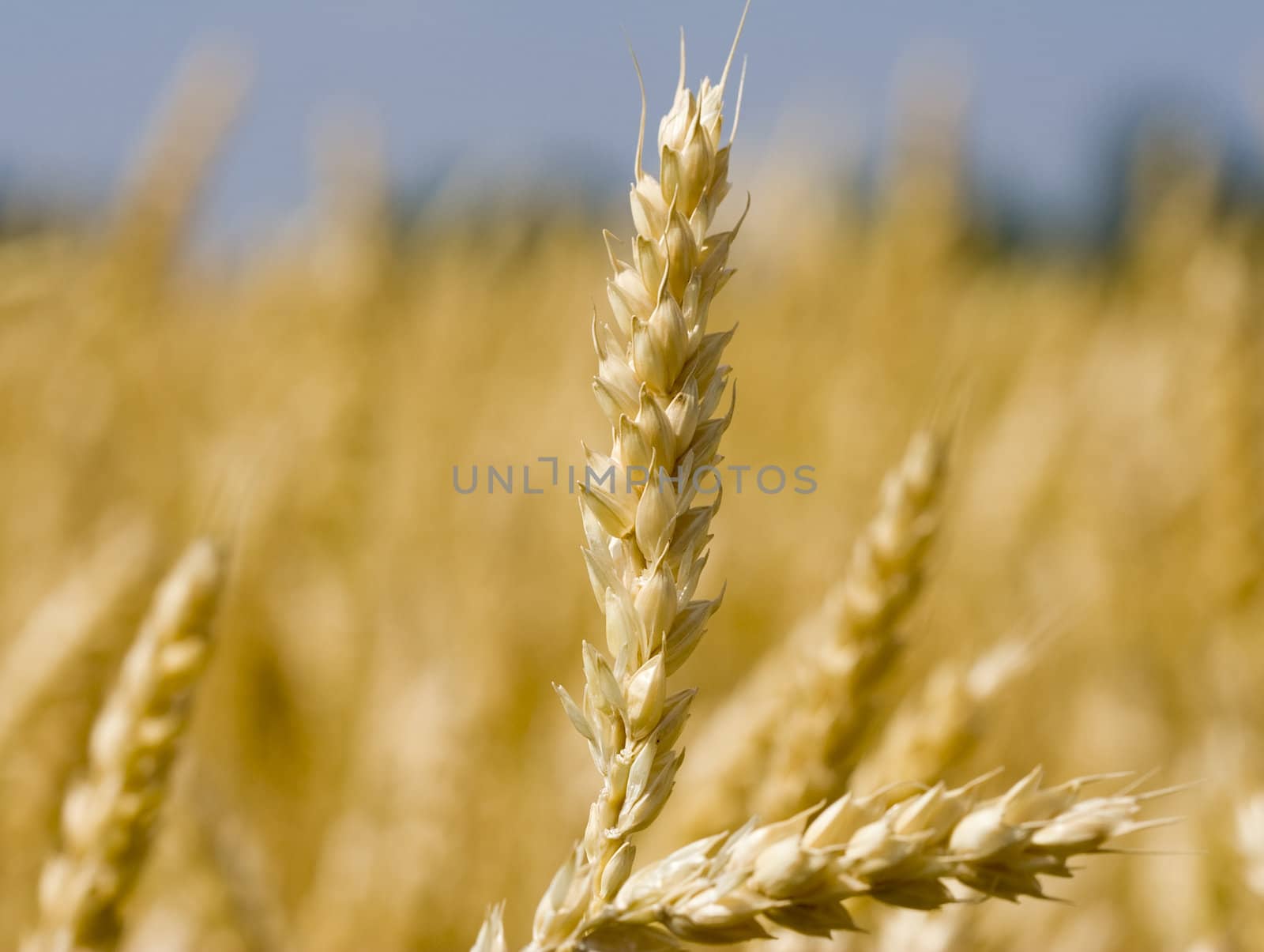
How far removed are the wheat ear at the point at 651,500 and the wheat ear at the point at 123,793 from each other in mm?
290

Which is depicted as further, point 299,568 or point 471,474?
point 471,474

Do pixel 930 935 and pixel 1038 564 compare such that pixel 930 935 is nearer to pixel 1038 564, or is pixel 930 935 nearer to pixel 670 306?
pixel 670 306

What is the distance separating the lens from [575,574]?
200cm

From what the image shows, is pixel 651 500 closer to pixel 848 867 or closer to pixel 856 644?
pixel 848 867

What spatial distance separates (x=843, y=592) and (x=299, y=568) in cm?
163

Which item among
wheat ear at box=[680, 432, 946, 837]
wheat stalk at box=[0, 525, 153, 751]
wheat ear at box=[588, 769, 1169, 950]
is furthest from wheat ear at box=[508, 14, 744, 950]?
wheat stalk at box=[0, 525, 153, 751]

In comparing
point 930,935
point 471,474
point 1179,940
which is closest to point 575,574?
point 471,474

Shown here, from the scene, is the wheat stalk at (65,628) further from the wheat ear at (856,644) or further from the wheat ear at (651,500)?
the wheat ear at (651,500)

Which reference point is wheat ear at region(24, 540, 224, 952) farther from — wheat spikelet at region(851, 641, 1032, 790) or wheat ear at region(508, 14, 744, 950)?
wheat spikelet at region(851, 641, 1032, 790)

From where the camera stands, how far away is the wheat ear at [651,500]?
399mm

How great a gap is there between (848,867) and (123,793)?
1.28 feet

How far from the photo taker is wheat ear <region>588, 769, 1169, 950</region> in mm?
396

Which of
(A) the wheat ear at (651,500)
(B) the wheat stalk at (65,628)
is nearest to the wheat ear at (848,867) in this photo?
(A) the wheat ear at (651,500)

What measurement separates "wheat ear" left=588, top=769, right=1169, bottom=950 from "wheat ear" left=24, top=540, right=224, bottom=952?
312 mm
